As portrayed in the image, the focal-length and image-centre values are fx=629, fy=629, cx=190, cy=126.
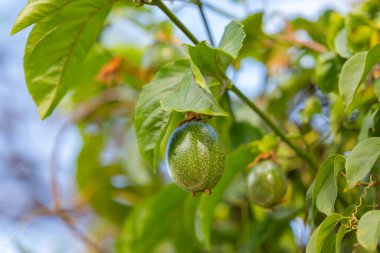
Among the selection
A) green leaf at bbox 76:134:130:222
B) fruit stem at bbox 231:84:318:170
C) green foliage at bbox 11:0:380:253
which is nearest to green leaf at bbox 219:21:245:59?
green foliage at bbox 11:0:380:253

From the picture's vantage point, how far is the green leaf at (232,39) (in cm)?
77

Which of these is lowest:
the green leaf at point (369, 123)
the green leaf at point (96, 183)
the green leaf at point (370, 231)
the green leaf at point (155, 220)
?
the green leaf at point (96, 183)

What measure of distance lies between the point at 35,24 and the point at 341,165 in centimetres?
49

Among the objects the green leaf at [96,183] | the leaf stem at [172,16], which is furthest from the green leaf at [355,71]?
the green leaf at [96,183]

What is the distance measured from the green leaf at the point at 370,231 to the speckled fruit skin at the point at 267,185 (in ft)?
1.21

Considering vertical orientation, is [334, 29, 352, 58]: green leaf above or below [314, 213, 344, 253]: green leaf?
above

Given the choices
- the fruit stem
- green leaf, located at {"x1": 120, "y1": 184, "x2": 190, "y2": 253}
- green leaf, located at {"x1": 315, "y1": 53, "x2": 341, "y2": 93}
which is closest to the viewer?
the fruit stem

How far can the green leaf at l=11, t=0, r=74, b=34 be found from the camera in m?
0.86

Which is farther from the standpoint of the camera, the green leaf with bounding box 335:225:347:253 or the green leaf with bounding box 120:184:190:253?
the green leaf with bounding box 120:184:190:253

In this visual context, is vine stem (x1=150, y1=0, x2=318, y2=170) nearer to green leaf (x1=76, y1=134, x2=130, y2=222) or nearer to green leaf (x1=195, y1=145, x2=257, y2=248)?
green leaf (x1=195, y1=145, x2=257, y2=248)

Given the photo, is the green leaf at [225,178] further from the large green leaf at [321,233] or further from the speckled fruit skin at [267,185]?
the large green leaf at [321,233]

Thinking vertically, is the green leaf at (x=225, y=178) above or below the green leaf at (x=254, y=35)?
below

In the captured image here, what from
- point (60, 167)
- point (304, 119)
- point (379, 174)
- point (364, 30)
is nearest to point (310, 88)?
point (304, 119)

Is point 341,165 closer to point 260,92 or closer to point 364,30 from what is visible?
point 364,30
